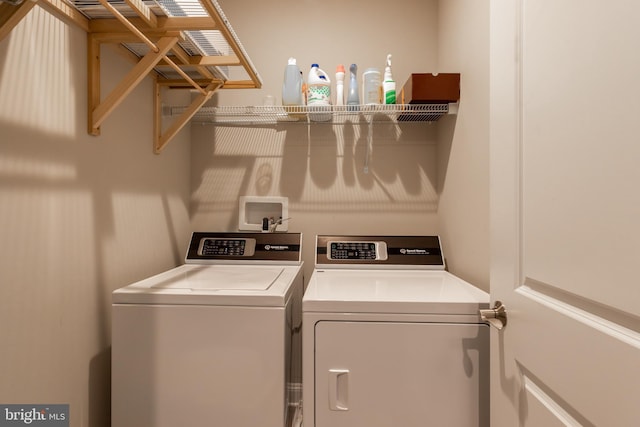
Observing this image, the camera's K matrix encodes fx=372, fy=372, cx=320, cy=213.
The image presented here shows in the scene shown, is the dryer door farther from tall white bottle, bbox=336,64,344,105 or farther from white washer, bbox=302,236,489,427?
tall white bottle, bbox=336,64,344,105

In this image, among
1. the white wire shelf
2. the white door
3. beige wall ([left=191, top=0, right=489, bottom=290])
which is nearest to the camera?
the white door

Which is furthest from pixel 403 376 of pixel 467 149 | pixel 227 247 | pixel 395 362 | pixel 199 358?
pixel 227 247

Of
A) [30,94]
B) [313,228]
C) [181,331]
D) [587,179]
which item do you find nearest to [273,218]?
[313,228]

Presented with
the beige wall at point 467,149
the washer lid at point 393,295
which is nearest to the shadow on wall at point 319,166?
the beige wall at point 467,149

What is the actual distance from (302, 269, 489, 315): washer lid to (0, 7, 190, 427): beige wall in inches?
32.5

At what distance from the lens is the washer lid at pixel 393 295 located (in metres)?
1.31

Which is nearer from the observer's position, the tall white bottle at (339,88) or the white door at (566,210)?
the white door at (566,210)

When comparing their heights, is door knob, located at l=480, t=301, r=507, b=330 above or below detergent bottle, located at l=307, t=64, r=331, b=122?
below

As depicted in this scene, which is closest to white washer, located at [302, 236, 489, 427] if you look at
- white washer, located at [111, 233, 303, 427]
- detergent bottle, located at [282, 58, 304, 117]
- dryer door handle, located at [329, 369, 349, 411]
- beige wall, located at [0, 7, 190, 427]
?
dryer door handle, located at [329, 369, 349, 411]

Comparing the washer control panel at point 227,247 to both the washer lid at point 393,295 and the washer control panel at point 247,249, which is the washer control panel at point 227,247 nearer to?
the washer control panel at point 247,249

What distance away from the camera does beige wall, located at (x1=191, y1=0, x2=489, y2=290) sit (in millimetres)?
2271

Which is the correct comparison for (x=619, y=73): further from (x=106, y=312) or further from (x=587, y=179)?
(x=106, y=312)

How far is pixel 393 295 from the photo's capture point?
1413 mm

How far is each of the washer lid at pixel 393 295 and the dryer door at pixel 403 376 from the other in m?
0.06
